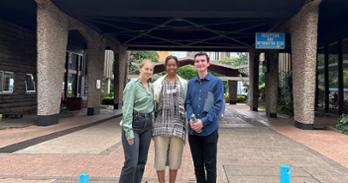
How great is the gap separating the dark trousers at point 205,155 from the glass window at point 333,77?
20270mm

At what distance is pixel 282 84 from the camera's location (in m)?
29.3

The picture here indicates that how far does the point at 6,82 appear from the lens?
58.6 ft

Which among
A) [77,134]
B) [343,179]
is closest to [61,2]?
[77,134]

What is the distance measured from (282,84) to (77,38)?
16.0 meters

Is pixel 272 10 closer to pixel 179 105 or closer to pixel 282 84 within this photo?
pixel 179 105

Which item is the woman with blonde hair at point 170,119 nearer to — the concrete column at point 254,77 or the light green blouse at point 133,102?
the light green blouse at point 133,102

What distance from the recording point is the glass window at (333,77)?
22688 mm

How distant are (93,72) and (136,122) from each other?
1722 cm

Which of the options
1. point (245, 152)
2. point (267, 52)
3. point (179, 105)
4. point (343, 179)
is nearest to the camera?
point (179, 105)

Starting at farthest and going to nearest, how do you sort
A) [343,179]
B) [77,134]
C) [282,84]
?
[282,84] < [77,134] < [343,179]

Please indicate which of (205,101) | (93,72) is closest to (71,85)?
(93,72)

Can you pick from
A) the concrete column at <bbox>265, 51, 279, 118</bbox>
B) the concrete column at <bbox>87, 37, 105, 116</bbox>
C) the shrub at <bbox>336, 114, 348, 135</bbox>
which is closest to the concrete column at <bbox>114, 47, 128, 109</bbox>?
the concrete column at <bbox>87, 37, 105, 116</bbox>

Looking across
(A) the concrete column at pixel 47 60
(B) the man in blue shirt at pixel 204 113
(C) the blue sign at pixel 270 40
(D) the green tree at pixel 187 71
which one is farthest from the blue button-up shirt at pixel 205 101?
(D) the green tree at pixel 187 71

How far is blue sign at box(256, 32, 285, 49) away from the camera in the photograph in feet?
55.2
